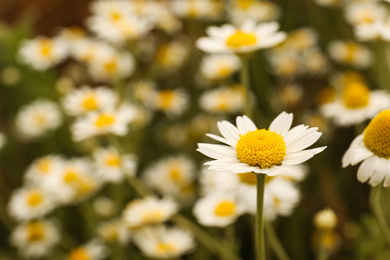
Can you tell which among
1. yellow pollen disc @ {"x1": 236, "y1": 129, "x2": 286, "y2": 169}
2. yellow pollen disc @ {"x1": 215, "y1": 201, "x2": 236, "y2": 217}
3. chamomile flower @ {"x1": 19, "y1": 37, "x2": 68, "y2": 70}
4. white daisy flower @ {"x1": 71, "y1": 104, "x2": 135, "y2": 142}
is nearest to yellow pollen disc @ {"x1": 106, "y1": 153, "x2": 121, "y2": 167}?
white daisy flower @ {"x1": 71, "y1": 104, "x2": 135, "y2": 142}

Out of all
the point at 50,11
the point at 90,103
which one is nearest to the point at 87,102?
the point at 90,103

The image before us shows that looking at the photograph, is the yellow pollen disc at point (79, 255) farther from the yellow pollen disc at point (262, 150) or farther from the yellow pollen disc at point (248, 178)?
the yellow pollen disc at point (262, 150)

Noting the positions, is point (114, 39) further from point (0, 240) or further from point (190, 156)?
point (0, 240)

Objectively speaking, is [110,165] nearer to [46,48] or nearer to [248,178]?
[248,178]

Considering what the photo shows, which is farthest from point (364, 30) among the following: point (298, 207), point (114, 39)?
point (114, 39)

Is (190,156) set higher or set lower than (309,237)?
higher

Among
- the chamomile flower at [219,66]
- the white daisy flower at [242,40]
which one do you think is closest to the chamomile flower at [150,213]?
the white daisy flower at [242,40]
